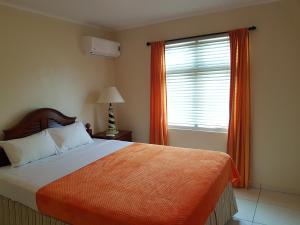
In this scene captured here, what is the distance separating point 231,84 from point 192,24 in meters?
1.05

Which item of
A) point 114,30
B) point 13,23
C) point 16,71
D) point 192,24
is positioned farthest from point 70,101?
point 192,24

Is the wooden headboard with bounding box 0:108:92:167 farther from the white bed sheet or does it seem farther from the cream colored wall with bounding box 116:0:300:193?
the cream colored wall with bounding box 116:0:300:193

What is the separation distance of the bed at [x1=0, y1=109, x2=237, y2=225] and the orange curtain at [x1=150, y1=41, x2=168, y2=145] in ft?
2.87

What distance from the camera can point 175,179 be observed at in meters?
1.96

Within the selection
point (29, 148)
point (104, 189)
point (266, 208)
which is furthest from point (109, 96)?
point (266, 208)

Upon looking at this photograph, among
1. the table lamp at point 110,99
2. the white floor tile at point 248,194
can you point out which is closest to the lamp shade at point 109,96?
the table lamp at point 110,99

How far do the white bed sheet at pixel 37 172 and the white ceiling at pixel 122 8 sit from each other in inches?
69.4

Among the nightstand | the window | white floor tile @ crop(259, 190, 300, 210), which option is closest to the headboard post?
the nightstand

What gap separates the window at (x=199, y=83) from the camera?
10.6ft

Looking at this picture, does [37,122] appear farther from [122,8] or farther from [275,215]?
[275,215]

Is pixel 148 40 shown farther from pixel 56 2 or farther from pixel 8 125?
pixel 8 125

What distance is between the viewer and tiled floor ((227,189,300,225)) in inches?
95.4

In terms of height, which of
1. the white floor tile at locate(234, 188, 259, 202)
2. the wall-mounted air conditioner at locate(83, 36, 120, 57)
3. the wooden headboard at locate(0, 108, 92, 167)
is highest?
the wall-mounted air conditioner at locate(83, 36, 120, 57)

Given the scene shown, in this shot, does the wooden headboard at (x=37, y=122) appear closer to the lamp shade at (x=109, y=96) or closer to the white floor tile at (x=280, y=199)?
the lamp shade at (x=109, y=96)
